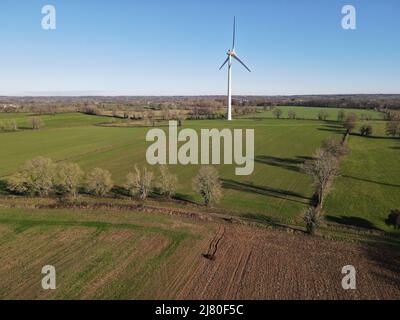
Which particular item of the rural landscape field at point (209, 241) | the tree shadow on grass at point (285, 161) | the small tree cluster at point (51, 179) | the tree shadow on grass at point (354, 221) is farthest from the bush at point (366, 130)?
the small tree cluster at point (51, 179)

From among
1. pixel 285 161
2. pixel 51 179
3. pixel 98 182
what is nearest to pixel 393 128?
pixel 285 161

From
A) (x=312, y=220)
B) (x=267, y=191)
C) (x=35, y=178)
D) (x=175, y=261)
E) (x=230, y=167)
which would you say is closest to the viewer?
(x=175, y=261)

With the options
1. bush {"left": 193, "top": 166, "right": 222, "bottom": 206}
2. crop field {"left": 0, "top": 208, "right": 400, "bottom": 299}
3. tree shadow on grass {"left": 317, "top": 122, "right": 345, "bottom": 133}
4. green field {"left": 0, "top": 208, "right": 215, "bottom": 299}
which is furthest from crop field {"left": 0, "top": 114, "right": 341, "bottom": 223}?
green field {"left": 0, "top": 208, "right": 215, "bottom": 299}

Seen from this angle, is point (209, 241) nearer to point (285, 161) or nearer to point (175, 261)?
point (175, 261)

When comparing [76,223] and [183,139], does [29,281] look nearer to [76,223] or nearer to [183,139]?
[76,223]
